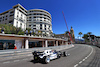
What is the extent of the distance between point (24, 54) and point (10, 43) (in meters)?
10.9

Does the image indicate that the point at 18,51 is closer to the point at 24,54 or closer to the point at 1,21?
the point at 24,54

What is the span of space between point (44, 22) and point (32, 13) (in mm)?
14469

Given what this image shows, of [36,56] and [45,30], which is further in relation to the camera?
[45,30]

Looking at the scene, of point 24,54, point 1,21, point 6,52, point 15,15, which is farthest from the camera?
point 1,21

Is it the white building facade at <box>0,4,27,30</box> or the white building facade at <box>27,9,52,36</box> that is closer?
the white building facade at <box>0,4,27,30</box>

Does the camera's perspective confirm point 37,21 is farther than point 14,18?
Yes

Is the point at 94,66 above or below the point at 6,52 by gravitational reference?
below

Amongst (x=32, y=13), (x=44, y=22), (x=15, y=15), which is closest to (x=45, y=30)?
(x=44, y=22)

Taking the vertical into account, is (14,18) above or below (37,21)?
below

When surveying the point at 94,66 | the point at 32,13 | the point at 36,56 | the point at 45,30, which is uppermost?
the point at 32,13

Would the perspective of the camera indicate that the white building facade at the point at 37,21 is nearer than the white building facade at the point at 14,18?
No

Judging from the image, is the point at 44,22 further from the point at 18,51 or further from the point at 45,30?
the point at 18,51

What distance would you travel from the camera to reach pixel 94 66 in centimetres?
574

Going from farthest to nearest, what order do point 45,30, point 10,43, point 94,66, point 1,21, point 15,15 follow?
point 45,30
point 1,21
point 15,15
point 10,43
point 94,66
